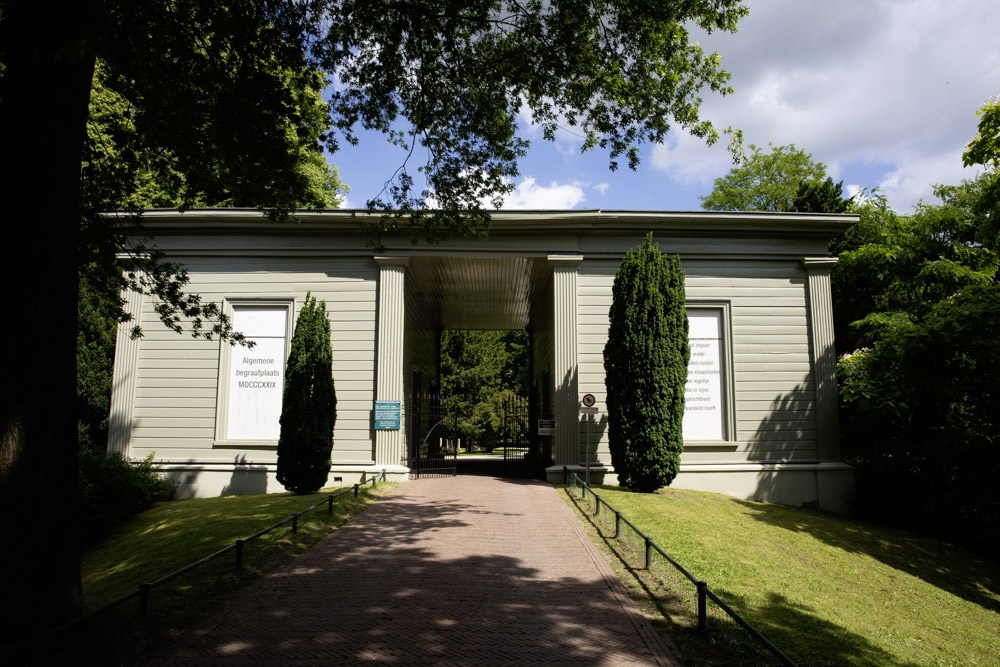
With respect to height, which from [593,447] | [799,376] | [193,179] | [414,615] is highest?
[193,179]

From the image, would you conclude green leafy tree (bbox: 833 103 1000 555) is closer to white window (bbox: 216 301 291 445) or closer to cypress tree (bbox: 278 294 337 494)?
cypress tree (bbox: 278 294 337 494)

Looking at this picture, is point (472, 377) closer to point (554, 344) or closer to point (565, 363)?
point (554, 344)

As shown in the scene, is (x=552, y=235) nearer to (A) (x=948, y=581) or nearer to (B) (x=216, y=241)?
(B) (x=216, y=241)

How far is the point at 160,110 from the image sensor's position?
302 inches

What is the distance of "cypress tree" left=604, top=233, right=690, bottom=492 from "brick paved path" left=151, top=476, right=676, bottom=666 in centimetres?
354

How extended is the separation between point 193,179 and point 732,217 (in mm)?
12455

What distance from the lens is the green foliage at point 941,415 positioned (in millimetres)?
12047

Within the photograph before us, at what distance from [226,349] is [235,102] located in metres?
8.70

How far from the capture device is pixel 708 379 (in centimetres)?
1522

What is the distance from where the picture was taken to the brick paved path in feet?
16.1

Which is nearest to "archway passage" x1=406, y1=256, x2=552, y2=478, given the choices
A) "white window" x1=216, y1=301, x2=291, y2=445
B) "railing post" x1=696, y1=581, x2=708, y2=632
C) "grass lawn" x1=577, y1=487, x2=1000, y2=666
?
"white window" x1=216, y1=301, x2=291, y2=445

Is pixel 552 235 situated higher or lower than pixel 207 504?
higher

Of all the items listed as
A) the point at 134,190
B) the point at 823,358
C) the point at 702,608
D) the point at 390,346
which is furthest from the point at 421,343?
the point at 702,608

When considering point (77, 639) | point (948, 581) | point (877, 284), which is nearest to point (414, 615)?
point (77, 639)
